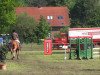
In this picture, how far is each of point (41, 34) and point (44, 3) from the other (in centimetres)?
6717

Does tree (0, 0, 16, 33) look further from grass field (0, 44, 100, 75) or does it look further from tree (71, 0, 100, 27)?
tree (71, 0, 100, 27)

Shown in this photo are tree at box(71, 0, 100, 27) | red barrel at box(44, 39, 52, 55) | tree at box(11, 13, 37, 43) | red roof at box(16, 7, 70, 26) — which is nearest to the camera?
red barrel at box(44, 39, 52, 55)

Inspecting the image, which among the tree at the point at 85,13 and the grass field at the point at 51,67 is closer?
the grass field at the point at 51,67

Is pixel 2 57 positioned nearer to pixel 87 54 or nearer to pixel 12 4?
pixel 87 54

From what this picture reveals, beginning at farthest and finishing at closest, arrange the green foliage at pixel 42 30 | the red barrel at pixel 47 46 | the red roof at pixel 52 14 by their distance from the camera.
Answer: the red roof at pixel 52 14
the green foliage at pixel 42 30
the red barrel at pixel 47 46

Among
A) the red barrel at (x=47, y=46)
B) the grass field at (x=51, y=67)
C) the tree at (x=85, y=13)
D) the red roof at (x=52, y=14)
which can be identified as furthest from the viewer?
the tree at (x=85, y=13)

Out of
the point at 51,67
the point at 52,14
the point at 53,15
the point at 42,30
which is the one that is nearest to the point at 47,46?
the point at 51,67

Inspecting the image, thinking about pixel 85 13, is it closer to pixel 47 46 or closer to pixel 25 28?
pixel 25 28

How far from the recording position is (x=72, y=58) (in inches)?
1315

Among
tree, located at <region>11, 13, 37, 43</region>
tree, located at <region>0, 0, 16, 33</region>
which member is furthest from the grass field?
tree, located at <region>11, 13, 37, 43</region>

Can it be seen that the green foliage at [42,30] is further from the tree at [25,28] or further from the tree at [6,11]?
the tree at [6,11]

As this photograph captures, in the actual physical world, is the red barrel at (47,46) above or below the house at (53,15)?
below

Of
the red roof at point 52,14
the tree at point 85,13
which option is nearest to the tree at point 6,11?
the red roof at point 52,14

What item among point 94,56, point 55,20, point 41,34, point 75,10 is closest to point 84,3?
point 75,10
